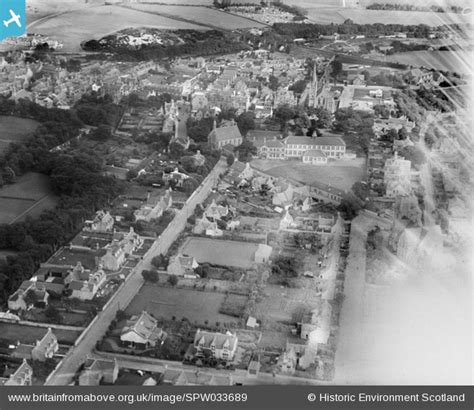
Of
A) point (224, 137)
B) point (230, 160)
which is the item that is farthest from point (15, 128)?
point (230, 160)

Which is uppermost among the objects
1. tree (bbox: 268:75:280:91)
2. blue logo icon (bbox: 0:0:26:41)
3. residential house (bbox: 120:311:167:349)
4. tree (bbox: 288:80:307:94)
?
blue logo icon (bbox: 0:0:26:41)

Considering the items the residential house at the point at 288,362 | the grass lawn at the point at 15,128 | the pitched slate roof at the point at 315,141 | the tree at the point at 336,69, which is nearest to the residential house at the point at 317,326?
the residential house at the point at 288,362

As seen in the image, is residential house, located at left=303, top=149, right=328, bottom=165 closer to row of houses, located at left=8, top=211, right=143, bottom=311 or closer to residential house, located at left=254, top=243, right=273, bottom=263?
residential house, located at left=254, top=243, right=273, bottom=263

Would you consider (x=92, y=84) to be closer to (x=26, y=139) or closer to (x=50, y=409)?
(x=26, y=139)

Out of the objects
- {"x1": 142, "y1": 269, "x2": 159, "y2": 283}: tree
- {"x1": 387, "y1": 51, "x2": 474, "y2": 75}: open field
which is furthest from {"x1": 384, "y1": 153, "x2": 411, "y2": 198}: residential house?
{"x1": 387, "y1": 51, "x2": 474, "y2": 75}: open field

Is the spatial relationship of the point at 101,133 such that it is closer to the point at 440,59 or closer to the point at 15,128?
the point at 15,128

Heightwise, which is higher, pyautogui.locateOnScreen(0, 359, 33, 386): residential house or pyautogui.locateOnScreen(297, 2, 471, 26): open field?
pyautogui.locateOnScreen(0, 359, 33, 386): residential house

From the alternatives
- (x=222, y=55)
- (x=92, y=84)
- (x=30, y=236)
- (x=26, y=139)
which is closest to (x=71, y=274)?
(x=30, y=236)
